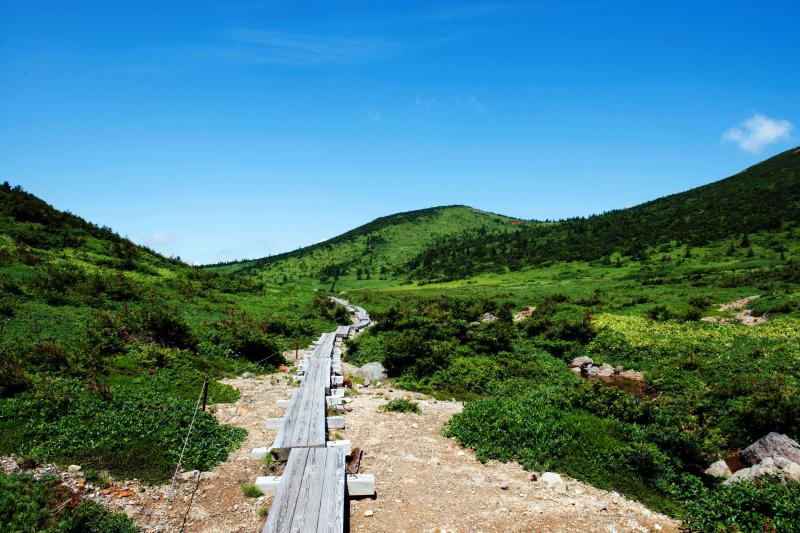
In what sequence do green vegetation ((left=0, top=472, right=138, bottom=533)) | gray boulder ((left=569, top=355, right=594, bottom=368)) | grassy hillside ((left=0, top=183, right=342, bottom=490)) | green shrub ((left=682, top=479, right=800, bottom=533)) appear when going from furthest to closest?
gray boulder ((left=569, top=355, right=594, bottom=368)), grassy hillside ((left=0, top=183, right=342, bottom=490)), green shrub ((left=682, top=479, right=800, bottom=533)), green vegetation ((left=0, top=472, right=138, bottom=533))

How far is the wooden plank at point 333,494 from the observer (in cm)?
655

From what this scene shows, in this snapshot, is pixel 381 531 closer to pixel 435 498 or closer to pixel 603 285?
pixel 435 498

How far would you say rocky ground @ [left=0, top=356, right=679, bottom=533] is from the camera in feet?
24.5

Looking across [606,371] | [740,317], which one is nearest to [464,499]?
[606,371]

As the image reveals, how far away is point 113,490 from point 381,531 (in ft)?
15.9

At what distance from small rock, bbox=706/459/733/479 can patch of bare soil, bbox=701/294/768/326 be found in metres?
17.7

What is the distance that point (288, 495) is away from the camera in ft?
23.8

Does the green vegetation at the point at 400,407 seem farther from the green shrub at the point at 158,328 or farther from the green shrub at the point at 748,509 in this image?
the green shrub at the point at 158,328

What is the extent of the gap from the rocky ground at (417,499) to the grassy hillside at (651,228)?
2782 inches

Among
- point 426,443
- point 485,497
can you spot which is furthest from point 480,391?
point 485,497

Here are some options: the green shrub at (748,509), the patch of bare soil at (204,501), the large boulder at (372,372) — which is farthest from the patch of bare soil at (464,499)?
the large boulder at (372,372)

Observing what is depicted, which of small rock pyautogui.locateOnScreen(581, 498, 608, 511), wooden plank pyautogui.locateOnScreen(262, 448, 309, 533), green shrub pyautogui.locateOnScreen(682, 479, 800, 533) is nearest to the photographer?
wooden plank pyautogui.locateOnScreen(262, 448, 309, 533)

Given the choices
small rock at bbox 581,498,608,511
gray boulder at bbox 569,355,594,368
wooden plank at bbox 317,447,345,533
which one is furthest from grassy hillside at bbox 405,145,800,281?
wooden plank at bbox 317,447,345,533

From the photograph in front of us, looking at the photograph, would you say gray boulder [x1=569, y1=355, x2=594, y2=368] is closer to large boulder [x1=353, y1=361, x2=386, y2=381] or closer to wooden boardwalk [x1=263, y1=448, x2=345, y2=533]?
large boulder [x1=353, y1=361, x2=386, y2=381]
